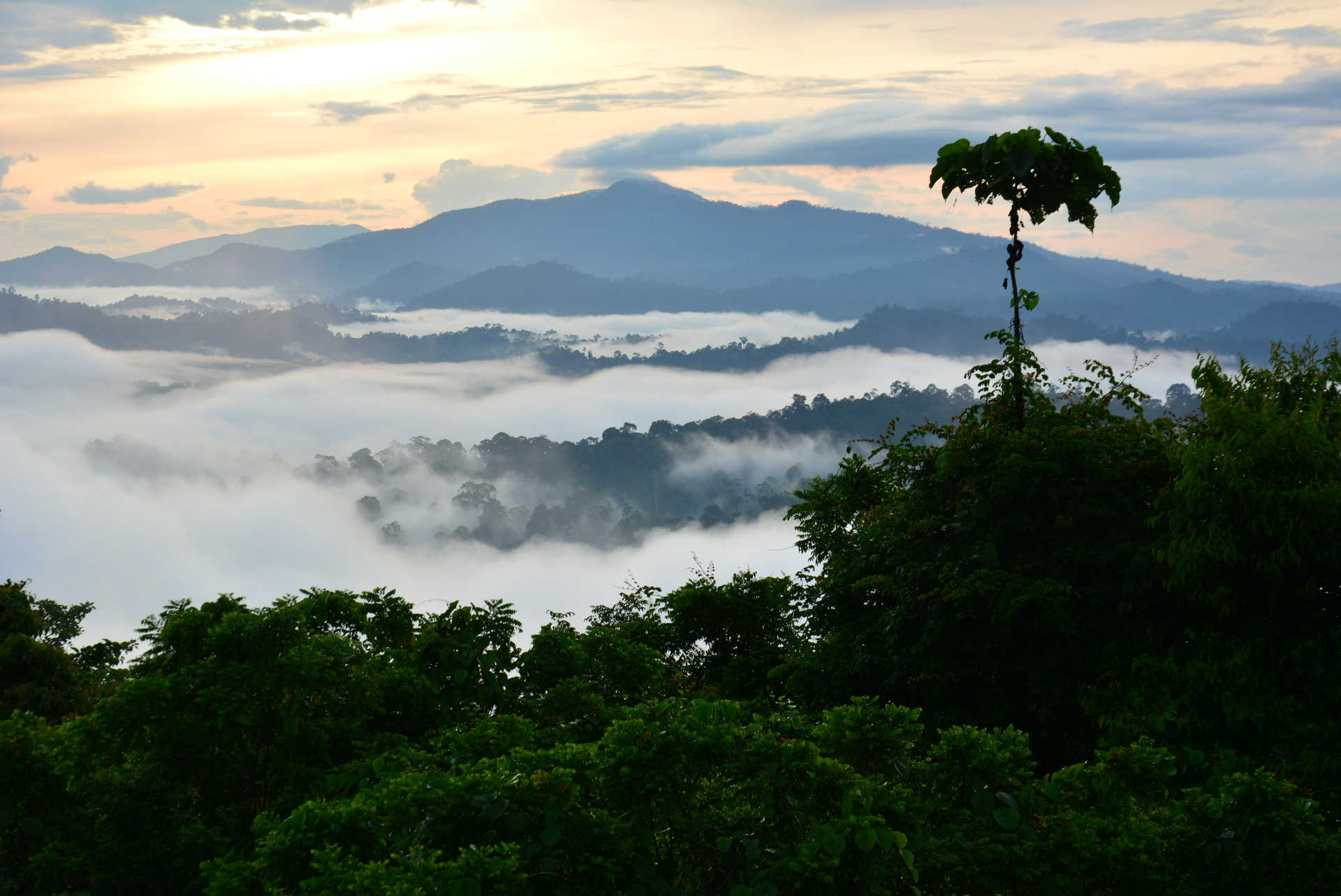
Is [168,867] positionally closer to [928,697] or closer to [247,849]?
[247,849]

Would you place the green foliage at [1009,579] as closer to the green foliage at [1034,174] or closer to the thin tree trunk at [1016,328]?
the thin tree trunk at [1016,328]

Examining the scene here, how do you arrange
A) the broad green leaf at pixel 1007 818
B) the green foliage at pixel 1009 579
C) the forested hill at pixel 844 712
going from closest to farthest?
the forested hill at pixel 844 712
the broad green leaf at pixel 1007 818
the green foliage at pixel 1009 579

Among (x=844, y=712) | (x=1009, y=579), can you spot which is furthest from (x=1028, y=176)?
(x=844, y=712)

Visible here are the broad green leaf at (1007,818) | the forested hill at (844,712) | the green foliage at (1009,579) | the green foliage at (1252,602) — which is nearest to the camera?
the forested hill at (844,712)

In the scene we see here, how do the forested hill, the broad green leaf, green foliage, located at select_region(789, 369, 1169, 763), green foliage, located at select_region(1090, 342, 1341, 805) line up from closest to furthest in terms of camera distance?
the forested hill
the broad green leaf
green foliage, located at select_region(1090, 342, 1341, 805)
green foliage, located at select_region(789, 369, 1169, 763)

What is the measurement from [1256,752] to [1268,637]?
0.98 metres

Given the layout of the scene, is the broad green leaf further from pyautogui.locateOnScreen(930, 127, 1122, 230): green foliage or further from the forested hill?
pyautogui.locateOnScreen(930, 127, 1122, 230): green foliage

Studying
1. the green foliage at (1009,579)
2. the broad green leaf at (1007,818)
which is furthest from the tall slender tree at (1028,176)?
the broad green leaf at (1007,818)

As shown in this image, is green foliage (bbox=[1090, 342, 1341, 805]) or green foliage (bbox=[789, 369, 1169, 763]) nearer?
green foliage (bbox=[1090, 342, 1341, 805])

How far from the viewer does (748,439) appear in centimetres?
12319

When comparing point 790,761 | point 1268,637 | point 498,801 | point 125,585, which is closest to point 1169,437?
point 1268,637

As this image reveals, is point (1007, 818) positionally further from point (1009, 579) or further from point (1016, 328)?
point (1016, 328)

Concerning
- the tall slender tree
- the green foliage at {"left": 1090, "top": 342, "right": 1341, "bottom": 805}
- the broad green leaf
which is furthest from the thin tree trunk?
the broad green leaf

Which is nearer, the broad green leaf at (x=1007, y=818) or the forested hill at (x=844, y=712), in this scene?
the forested hill at (x=844, y=712)
